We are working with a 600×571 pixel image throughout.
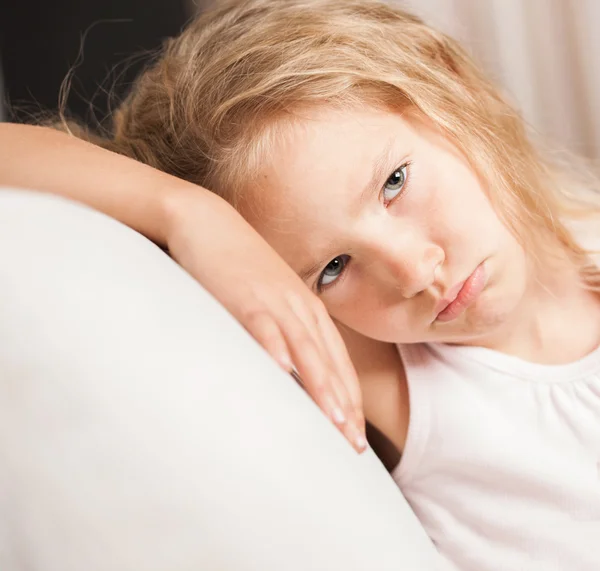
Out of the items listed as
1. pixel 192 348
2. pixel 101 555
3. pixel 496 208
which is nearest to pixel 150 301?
pixel 192 348

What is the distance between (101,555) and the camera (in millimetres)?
424

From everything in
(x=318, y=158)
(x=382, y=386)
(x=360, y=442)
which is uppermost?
(x=318, y=158)

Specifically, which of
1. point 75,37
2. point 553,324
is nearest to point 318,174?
point 553,324

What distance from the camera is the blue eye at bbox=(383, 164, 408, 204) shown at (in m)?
0.77

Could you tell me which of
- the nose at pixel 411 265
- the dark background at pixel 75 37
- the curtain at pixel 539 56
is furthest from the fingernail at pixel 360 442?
the dark background at pixel 75 37

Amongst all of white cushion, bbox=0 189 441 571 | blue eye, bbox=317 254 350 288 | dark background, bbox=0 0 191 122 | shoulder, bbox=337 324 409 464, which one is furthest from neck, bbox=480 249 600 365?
dark background, bbox=0 0 191 122

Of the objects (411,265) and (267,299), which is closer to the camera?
(267,299)

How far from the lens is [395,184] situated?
775mm

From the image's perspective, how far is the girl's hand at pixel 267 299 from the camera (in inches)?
22.5

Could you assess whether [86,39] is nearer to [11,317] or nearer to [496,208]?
[496,208]

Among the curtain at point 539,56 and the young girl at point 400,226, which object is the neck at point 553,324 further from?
the curtain at point 539,56

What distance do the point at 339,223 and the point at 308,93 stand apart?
0.15m

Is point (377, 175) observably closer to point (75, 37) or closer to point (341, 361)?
point (341, 361)

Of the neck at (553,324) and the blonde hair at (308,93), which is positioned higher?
the blonde hair at (308,93)
